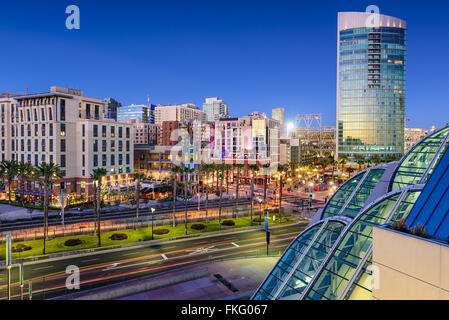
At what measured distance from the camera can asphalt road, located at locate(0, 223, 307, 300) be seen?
119ft

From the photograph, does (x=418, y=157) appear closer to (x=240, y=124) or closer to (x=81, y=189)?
(x=81, y=189)

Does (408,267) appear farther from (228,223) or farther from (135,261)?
(228,223)

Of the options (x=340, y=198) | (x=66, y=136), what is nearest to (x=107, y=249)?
(x=340, y=198)

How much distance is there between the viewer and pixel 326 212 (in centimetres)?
3797

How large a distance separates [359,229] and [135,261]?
1269 inches

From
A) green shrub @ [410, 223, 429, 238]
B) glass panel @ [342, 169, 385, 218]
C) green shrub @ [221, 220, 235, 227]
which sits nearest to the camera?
green shrub @ [410, 223, 429, 238]

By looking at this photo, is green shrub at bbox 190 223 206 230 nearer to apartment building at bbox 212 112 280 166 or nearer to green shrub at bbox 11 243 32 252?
green shrub at bbox 11 243 32 252

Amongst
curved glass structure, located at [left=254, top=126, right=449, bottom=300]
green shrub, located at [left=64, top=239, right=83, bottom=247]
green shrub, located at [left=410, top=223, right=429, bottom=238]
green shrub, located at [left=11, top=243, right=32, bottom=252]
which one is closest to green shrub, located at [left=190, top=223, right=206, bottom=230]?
green shrub, located at [left=64, top=239, right=83, bottom=247]

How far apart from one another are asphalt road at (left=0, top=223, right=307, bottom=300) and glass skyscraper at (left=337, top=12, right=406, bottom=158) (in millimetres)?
128968

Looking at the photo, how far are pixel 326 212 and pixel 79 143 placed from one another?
81.2 m

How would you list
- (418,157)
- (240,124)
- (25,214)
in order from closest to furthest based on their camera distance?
(418,157) → (25,214) → (240,124)
